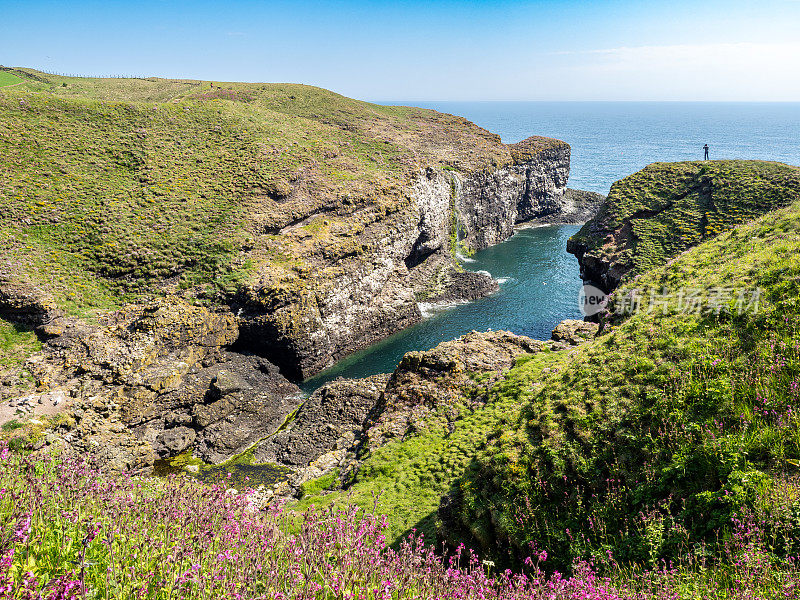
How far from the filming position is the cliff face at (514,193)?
8681cm

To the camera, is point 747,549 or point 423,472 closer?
point 747,549

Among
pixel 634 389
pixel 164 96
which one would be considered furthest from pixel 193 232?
pixel 164 96

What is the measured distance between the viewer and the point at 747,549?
934cm

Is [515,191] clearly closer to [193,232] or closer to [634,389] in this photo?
[193,232]

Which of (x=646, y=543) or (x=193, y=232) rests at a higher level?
(x=193, y=232)

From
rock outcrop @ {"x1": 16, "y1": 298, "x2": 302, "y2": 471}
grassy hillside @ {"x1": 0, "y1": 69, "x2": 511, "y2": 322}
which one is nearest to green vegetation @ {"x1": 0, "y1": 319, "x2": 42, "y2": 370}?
rock outcrop @ {"x1": 16, "y1": 298, "x2": 302, "y2": 471}

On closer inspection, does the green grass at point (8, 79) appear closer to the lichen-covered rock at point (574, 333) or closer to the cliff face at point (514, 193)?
the cliff face at point (514, 193)

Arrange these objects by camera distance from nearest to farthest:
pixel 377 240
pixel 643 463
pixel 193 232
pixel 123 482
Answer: pixel 123 482 → pixel 643 463 → pixel 193 232 → pixel 377 240

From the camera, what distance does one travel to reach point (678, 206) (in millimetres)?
53406

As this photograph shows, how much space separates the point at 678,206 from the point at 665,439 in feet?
160

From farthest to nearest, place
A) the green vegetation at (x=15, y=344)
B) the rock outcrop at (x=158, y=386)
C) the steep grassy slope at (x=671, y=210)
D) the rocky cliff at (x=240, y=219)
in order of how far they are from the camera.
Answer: the steep grassy slope at (x=671, y=210) → the rocky cliff at (x=240, y=219) → the green vegetation at (x=15, y=344) → the rock outcrop at (x=158, y=386)

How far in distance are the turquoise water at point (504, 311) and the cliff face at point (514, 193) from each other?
23.2 feet

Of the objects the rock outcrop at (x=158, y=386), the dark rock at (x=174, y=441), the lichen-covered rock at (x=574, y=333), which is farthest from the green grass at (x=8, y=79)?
the lichen-covered rock at (x=574, y=333)

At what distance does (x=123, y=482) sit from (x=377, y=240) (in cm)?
4736
